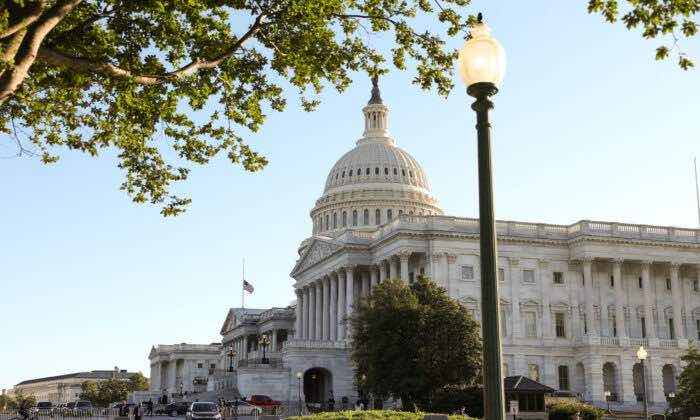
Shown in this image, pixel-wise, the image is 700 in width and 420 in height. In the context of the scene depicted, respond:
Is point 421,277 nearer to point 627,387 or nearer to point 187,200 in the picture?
point 627,387

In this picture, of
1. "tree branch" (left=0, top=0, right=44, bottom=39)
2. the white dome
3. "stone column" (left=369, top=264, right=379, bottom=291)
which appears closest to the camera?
"tree branch" (left=0, top=0, right=44, bottom=39)

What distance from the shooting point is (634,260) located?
90.9m

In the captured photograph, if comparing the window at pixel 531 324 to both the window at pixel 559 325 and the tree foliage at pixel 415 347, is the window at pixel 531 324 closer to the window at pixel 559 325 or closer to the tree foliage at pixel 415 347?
the window at pixel 559 325

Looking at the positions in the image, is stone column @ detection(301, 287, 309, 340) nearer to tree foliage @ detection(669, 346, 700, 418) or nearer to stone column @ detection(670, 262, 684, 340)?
stone column @ detection(670, 262, 684, 340)

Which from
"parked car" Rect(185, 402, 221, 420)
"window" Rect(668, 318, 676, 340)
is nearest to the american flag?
"window" Rect(668, 318, 676, 340)

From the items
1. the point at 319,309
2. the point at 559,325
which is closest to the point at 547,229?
the point at 559,325

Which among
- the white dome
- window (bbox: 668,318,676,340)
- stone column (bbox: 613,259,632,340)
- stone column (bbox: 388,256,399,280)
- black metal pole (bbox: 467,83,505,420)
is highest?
the white dome

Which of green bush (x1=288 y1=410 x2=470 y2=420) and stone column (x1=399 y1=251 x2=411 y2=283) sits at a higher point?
stone column (x1=399 y1=251 x2=411 y2=283)

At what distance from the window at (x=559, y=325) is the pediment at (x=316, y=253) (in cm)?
2511

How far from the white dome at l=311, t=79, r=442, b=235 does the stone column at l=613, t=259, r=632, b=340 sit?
43340 millimetres

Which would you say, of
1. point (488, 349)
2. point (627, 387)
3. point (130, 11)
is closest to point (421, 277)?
point (627, 387)

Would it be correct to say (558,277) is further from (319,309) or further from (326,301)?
(319,309)

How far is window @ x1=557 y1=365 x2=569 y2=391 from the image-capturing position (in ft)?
290

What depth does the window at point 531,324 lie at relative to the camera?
88688 millimetres
